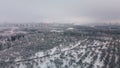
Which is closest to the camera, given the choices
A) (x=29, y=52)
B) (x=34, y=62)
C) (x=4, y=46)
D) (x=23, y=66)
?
(x=23, y=66)

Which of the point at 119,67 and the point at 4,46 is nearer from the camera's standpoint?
the point at 119,67

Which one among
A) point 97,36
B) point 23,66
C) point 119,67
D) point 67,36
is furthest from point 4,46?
point 97,36

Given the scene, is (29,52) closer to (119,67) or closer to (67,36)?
(119,67)

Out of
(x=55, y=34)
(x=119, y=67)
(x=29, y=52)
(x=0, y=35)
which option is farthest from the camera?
(x=55, y=34)

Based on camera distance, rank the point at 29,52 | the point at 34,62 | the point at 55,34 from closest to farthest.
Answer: the point at 34,62 → the point at 29,52 → the point at 55,34

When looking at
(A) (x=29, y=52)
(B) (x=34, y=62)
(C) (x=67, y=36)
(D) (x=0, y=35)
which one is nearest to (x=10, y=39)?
(D) (x=0, y=35)

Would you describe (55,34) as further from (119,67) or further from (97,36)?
(119,67)

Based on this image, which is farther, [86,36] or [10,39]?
[86,36]

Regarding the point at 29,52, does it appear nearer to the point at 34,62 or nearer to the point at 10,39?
the point at 34,62

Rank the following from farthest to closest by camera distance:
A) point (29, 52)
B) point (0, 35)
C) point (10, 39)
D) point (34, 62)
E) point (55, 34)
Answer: point (55, 34), point (0, 35), point (10, 39), point (29, 52), point (34, 62)
